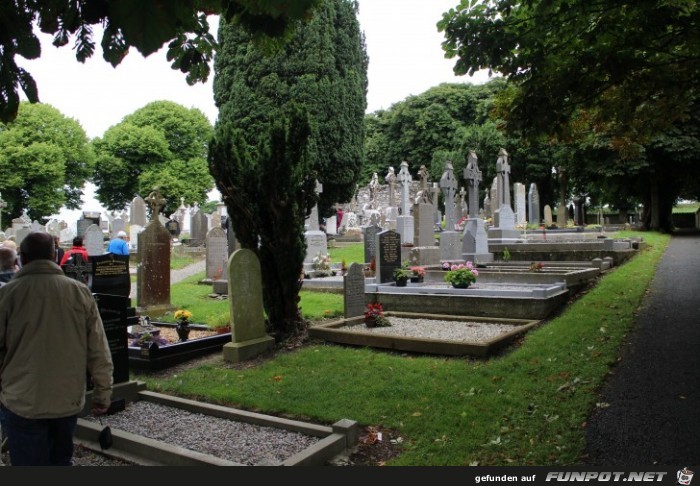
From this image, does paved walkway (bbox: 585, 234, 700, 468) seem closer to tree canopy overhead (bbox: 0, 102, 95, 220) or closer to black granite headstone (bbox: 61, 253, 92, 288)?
black granite headstone (bbox: 61, 253, 92, 288)

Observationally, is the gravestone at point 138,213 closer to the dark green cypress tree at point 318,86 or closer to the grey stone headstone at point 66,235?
the grey stone headstone at point 66,235

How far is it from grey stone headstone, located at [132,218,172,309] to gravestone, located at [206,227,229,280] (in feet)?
13.6

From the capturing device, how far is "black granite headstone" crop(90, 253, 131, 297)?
33.1 feet

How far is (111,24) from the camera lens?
103 inches

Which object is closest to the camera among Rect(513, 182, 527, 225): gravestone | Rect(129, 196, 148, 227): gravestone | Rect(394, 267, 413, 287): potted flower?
Rect(394, 267, 413, 287): potted flower

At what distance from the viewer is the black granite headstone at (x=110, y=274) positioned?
10.1 metres

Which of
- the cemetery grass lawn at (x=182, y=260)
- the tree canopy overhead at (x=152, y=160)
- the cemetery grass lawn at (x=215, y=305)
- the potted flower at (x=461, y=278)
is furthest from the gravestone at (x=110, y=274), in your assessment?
the tree canopy overhead at (x=152, y=160)

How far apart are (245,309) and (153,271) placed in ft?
16.5

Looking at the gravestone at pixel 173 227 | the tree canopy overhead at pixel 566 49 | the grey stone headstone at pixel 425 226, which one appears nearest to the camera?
the tree canopy overhead at pixel 566 49

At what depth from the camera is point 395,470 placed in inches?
171

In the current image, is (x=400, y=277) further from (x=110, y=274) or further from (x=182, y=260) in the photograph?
(x=182, y=260)

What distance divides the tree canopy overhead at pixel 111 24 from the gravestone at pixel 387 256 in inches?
362

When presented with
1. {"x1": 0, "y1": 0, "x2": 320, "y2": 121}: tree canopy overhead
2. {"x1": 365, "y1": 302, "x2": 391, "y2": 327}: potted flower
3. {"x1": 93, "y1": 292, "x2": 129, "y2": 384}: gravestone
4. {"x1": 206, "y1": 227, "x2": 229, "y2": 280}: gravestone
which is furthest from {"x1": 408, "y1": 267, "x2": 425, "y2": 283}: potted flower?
{"x1": 0, "y1": 0, "x2": 320, "y2": 121}: tree canopy overhead

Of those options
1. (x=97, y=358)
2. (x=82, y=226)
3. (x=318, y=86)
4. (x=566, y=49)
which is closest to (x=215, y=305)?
(x=566, y=49)
